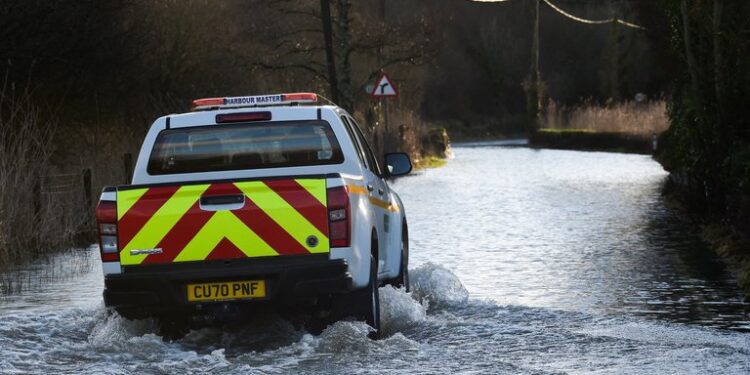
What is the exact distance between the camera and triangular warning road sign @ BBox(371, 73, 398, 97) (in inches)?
1715

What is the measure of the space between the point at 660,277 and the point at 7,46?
491 inches

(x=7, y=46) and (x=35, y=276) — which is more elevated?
(x=7, y=46)

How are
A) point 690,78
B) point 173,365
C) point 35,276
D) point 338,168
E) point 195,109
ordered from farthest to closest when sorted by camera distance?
point 690,78, point 35,276, point 195,109, point 338,168, point 173,365

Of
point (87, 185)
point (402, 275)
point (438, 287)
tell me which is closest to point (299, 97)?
point (402, 275)

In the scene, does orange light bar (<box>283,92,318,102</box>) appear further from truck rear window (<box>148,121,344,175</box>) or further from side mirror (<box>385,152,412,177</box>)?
side mirror (<box>385,152,412,177</box>)

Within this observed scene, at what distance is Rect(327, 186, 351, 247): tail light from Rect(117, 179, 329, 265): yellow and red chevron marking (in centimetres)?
5

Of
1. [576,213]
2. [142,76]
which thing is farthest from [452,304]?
[142,76]

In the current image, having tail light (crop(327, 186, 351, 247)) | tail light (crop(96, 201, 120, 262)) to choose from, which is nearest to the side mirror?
tail light (crop(327, 186, 351, 247))

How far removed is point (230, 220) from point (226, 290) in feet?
1.46

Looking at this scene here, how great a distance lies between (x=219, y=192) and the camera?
31.6 feet

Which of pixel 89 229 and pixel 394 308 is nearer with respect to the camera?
pixel 394 308

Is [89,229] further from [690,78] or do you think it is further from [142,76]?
[142,76]

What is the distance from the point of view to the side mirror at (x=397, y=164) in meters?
12.6

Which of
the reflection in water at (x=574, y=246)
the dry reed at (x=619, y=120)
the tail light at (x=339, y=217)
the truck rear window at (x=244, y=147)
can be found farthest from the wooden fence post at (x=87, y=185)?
the dry reed at (x=619, y=120)
